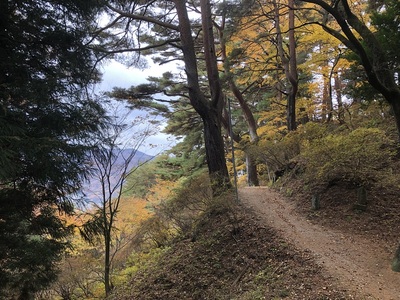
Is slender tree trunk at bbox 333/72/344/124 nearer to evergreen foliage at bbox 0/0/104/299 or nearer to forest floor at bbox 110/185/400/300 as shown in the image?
forest floor at bbox 110/185/400/300

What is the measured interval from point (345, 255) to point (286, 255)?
0.94 m

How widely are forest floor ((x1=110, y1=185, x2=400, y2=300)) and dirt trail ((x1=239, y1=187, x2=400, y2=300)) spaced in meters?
0.01

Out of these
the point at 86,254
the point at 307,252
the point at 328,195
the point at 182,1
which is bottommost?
the point at 86,254

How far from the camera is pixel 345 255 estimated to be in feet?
14.3

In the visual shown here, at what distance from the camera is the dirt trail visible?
3.41 metres

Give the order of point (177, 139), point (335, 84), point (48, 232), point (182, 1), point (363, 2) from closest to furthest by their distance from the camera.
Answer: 1. point (48, 232)
2. point (182, 1)
3. point (363, 2)
4. point (335, 84)
5. point (177, 139)

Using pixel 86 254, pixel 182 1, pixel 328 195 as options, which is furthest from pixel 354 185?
pixel 86 254

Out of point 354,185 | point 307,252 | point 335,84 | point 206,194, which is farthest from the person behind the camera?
point 335,84

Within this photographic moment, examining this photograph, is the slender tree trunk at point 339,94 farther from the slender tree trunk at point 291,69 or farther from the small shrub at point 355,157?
the small shrub at point 355,157

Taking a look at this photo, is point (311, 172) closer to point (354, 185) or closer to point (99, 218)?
point (354, 185)

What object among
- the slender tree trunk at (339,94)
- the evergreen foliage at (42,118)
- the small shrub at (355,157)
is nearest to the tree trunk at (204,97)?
the small shrub at (355,157)

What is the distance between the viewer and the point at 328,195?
6.59 m

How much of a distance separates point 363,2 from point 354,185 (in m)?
7.04

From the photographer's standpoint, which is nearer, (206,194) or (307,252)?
(307,252)
